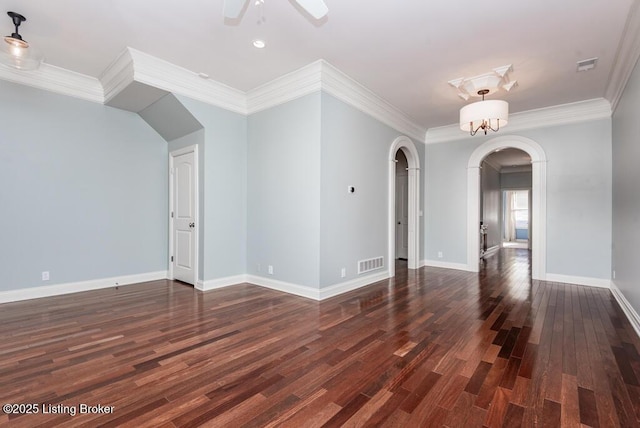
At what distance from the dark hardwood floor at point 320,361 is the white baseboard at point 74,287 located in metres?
0.25

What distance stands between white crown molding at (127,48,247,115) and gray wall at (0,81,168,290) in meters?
1.35

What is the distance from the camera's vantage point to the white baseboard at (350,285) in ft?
13.5

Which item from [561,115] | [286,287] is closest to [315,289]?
[286,287]

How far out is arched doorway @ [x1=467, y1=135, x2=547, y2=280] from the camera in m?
5.41

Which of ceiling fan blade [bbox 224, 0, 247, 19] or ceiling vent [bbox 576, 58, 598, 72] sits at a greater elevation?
ceiling vent [bbox 576, 58, 598, 72]

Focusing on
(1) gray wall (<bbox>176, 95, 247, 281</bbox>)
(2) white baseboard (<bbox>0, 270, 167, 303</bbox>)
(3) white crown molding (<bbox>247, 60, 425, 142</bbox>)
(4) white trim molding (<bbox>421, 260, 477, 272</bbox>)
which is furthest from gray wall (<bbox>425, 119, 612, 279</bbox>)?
(2) white baseboard (<bbox>0, 270, 167, 303</bbox>)

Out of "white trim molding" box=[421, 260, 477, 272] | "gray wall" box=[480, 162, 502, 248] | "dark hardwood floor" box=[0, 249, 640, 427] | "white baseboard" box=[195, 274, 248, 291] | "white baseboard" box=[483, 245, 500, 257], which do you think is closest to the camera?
"dark hardwood floor" box=[0, 249, 640, 427]

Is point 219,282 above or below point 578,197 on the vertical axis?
below

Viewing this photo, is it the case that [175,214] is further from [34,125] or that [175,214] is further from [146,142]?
[34,125]

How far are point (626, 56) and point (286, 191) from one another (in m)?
4.29

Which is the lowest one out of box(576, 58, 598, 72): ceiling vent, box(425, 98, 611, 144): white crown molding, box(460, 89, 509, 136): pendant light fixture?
box(460, 89, 509, 136): pendant light fixture

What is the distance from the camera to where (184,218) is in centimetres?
504

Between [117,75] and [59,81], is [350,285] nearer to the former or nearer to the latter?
[117,75]

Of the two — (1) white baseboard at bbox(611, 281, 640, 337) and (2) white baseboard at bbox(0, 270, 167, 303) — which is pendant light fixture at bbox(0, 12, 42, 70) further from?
(1) white baseboard at bbox(611, 281, 640, 337)
